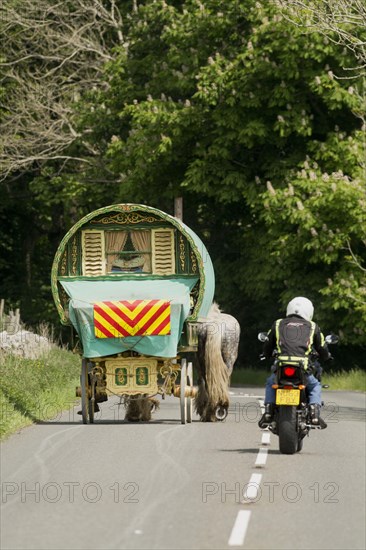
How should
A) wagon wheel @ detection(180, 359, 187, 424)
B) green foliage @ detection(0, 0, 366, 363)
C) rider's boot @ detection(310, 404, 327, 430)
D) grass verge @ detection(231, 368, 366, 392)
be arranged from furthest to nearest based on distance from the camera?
green foliage @ detection(0, 0, 366, 363), grass verge @ detection(231, 368, 366, 392), wagon wheel @ detection(180, 359, 187, 424), rider's boot @ detection(310, 404, 327, 430)

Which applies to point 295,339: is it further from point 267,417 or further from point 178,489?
point 178,489

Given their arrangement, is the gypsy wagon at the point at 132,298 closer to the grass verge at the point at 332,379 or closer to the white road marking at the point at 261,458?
the white road marking at the point at 261,458

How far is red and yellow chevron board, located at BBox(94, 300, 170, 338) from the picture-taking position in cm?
1906

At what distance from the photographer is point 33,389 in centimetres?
2202

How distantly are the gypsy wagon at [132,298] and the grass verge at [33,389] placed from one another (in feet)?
3.27

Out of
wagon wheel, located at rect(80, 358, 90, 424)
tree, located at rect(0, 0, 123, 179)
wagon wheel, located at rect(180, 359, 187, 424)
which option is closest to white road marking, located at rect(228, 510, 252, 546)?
wagon wheel, located at rect(180, 359, 187, 424)

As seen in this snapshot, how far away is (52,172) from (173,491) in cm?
3235

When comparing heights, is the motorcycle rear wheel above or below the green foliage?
below

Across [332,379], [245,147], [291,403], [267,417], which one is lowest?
[332,379]

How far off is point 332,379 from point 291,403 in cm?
2033

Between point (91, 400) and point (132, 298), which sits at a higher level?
point (132, 298)

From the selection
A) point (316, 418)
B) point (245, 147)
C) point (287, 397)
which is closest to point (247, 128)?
point (245, 147)

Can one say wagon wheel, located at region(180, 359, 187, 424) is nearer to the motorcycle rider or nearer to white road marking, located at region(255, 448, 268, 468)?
white road marking, located at region(255, 448, 268, 468)

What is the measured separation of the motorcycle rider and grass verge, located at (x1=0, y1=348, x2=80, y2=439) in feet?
11.4
